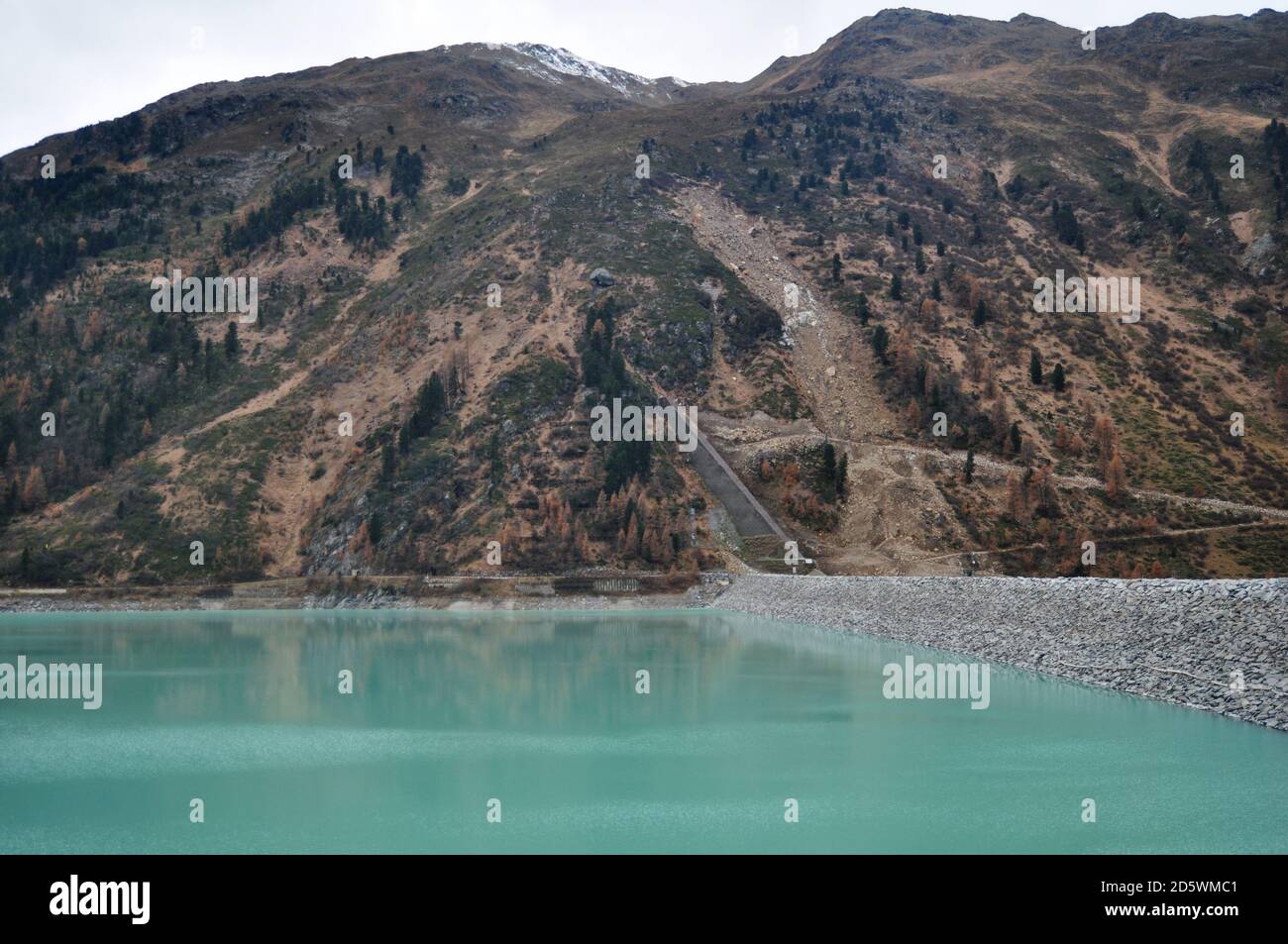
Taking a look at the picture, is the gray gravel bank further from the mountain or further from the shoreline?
the mountain

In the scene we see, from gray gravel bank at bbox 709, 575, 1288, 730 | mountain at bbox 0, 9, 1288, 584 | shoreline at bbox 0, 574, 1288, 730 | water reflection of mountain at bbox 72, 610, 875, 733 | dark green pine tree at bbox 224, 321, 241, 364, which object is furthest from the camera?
dark green pine tree at bbox 224, 321, 241, 364

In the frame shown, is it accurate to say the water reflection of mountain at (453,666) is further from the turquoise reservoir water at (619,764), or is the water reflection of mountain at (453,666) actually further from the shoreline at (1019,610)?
the shoreline at (1019,610)

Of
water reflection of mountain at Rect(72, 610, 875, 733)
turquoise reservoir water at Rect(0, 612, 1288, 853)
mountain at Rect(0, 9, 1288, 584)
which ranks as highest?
mountain at Rect(0, 9, 1288, 584)

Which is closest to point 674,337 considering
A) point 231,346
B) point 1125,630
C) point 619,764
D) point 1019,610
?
point 231,346

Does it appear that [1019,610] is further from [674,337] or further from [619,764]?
[674,337]

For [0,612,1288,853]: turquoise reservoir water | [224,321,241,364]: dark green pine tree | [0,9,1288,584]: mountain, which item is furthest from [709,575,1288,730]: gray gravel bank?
[224,321,241,364]: dark green pine tree

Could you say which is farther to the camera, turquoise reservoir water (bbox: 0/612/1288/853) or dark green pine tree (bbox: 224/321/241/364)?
dark green pine tree (bbox: 224/321/241/364)

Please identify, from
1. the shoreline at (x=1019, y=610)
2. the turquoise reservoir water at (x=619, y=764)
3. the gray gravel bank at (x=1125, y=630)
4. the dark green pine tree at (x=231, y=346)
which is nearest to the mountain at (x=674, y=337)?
the dark green pine tree at (x=231, y=346)
